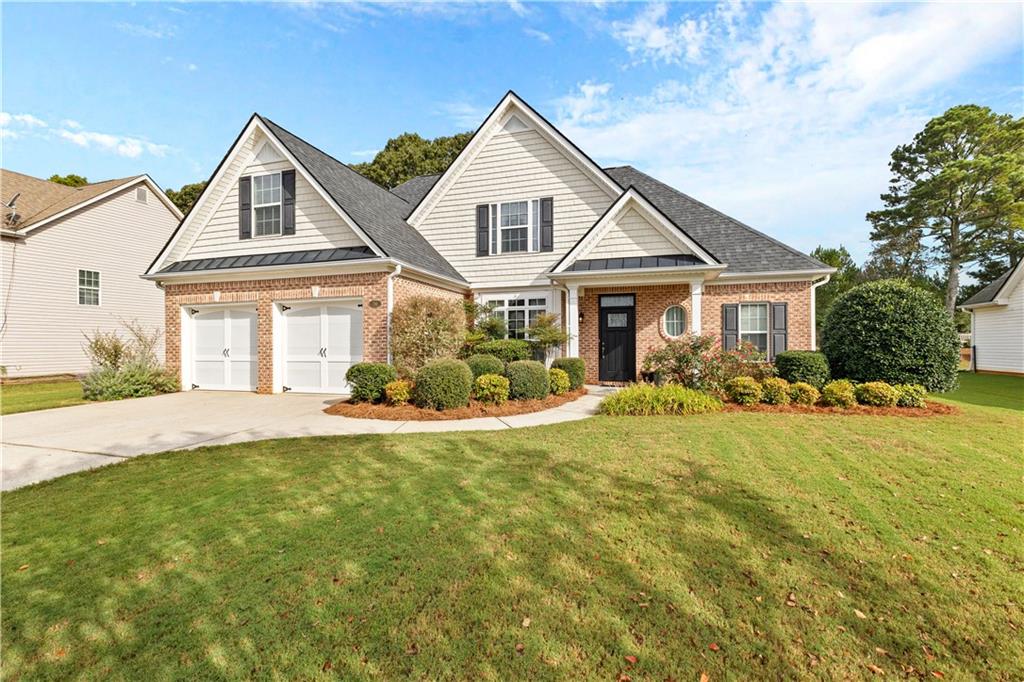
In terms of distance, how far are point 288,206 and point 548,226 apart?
7.84 metres

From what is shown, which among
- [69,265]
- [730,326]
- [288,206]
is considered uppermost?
[288,206]

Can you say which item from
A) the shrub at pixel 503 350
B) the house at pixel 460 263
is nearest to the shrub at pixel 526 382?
the shrub at pixel 503 350

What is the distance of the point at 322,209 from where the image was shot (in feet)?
39.5

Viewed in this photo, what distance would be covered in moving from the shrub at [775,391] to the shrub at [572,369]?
4292 millimetres

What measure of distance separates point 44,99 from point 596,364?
630 inches

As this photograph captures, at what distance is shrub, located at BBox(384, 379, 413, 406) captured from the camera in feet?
30.4

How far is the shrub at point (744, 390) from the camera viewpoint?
9.30 meters

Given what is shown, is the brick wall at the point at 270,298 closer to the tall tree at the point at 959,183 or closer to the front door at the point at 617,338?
the front door at the point at 617,338

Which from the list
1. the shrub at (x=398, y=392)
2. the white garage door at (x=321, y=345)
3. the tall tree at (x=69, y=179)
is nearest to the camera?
the shrub at (x=398, y=392)

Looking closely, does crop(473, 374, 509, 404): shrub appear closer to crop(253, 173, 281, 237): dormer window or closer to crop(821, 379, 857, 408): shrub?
crop(821, 379, 857, 408): shrub

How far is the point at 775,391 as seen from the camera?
931 cm

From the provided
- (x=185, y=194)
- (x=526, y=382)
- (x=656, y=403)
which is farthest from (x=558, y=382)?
(x=185, y=194)

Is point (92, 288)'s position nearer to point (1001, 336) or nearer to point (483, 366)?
point (483, 366)

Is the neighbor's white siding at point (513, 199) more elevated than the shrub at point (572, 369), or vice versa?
the neighbor's white siding at point (513, 199)
